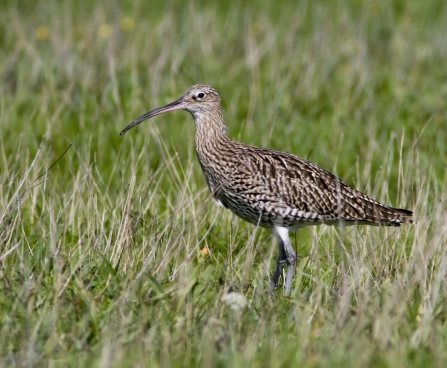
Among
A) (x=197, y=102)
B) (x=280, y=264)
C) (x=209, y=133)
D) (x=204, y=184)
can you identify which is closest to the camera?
(x=280, y=264)

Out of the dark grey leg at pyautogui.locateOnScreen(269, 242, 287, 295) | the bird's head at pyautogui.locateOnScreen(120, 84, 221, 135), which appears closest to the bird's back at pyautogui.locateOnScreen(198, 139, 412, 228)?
the dark grey leg at pyautogui.locateOnScreen(269, 242, 287, 295)

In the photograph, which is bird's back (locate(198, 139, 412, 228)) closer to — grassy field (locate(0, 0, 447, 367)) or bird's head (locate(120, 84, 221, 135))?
grassy field (locate(0, 0, 447, 367))

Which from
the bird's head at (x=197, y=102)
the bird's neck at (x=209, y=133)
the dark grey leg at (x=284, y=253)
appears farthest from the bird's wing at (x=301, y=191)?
the bird's head at (x=197, y=102)

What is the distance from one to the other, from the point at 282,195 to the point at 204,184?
148 centimetres

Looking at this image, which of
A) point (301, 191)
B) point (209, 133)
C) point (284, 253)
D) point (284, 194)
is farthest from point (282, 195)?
point (209, 133)

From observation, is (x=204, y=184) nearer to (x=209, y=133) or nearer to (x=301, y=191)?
(x=209, y=133)

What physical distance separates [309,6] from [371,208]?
27.4 feet

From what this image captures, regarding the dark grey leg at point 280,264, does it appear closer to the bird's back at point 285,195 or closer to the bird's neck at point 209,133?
the bird's back at point 285,195

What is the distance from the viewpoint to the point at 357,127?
981 cm

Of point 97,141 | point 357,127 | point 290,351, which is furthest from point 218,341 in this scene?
point 357,127

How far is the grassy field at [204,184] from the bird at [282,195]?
0.19 m

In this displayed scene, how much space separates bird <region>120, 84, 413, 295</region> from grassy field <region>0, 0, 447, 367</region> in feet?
0.63

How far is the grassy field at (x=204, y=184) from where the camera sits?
5008mm

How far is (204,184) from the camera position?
850 centimetres
